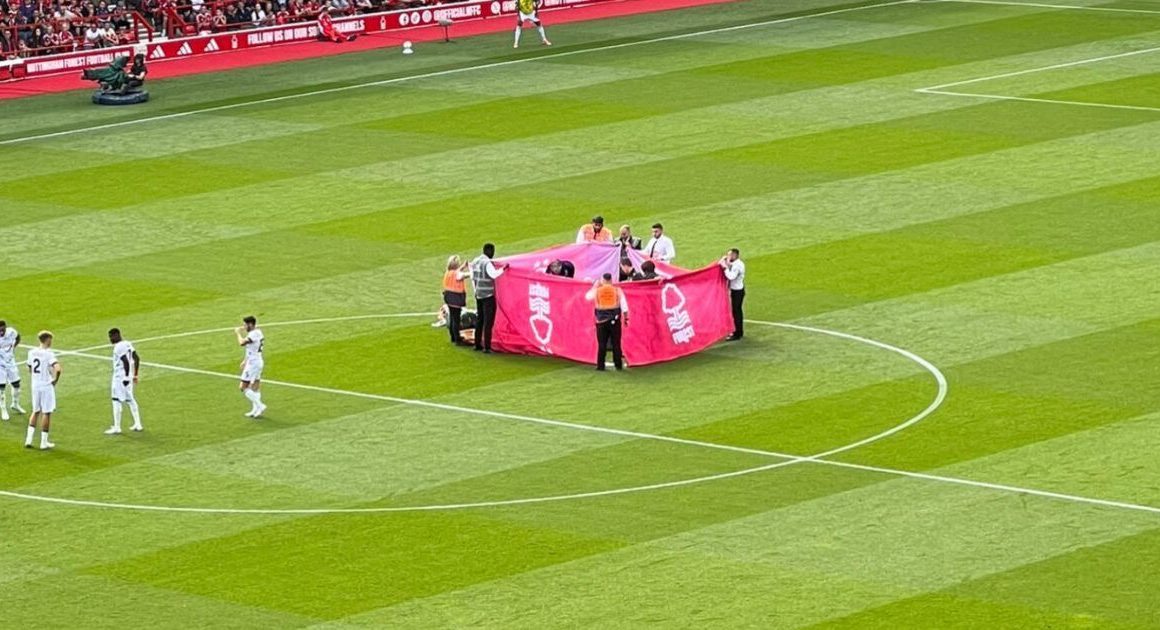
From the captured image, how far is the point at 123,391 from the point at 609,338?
24.9 ft

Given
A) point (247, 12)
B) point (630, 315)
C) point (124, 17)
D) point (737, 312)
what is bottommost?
point (737, 312)

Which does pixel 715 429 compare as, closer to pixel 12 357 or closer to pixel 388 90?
pixel 12 357

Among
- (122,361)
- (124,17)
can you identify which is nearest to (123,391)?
(122,361)

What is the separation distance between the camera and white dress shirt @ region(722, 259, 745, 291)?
37.5 meters

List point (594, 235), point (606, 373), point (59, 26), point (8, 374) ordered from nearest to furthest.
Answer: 1. point (8, 374)
2. point (606, 373)
3. point (594, 235)
4. point (59, 26)

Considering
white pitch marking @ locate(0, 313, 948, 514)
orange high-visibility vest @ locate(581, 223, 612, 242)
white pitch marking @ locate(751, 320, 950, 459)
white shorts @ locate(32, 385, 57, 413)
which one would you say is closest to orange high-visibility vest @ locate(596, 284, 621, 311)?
white pitch marking @ locate(0, 313, 948, 514)

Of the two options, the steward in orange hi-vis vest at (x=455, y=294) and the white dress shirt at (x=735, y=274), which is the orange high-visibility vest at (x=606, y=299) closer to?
the white dress shirt at (x=735, y=274)

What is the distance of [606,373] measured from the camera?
3659cm

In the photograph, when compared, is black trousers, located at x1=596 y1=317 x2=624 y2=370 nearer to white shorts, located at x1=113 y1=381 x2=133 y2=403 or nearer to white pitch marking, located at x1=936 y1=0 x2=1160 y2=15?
white shorts, located at x1=113 y1=381 x2=133 y2=403

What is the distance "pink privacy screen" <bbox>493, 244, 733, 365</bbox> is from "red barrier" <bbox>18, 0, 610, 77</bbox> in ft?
106

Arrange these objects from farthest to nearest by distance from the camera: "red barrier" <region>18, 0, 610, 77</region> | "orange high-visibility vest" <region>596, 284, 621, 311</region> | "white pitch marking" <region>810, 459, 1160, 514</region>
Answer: "red barrier" <region>18, 0, 610, 77</region> → "orange high-visibility vest" <region>596, 284, 621, 311</region> → "white pitch marking" <region>810, 459, 1160, 514</region>

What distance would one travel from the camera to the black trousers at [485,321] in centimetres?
3784

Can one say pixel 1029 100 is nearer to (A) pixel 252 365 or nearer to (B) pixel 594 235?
(B) pixel 594 235

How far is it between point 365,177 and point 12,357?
17049 millimetres
